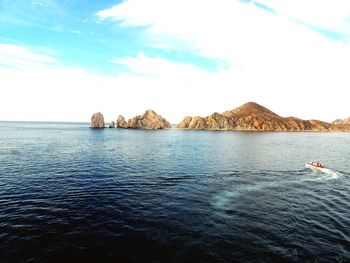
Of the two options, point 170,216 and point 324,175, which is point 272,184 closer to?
point 324,175

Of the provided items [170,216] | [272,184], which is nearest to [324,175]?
[272,184]

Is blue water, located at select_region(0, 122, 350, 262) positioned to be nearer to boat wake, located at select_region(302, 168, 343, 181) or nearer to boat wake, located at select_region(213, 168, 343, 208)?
boat wake, located at select_region(213, 168, 343, 208)

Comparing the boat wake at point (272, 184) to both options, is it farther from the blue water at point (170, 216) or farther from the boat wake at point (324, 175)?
the blue water at point (170, 216)

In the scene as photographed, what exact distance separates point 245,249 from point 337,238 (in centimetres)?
1234

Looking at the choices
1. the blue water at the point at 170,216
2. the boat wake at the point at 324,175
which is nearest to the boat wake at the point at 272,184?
the boat wake at the point at 324,175

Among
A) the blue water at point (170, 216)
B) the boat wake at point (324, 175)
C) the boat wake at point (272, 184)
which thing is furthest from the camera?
the boat wake at point (324, 175)

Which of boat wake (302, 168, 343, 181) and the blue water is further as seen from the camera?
boat wake (302, 168, 343, 181)

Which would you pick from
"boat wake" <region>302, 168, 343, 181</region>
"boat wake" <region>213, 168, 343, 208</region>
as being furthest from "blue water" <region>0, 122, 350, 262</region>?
"boat wake" <region>302, 168, 343, 181</region>

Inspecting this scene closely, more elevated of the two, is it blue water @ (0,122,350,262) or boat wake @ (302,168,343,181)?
boat wake @ (302,168,343,181)

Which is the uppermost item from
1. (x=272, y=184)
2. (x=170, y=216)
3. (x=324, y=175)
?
(x=324, y=175)

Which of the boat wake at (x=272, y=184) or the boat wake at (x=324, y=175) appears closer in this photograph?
the boat wake at (x=272, y=184)

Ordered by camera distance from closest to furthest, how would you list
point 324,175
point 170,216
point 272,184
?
point 170,216
point 272,184
point 324,175

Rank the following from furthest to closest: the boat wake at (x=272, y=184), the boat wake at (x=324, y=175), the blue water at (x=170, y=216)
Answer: the boat wake at (x=324, y=175) < the boat wake at (x=272, y=184) < the blue water at (x=170, y=216)

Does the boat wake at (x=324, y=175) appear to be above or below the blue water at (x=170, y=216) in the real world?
above
